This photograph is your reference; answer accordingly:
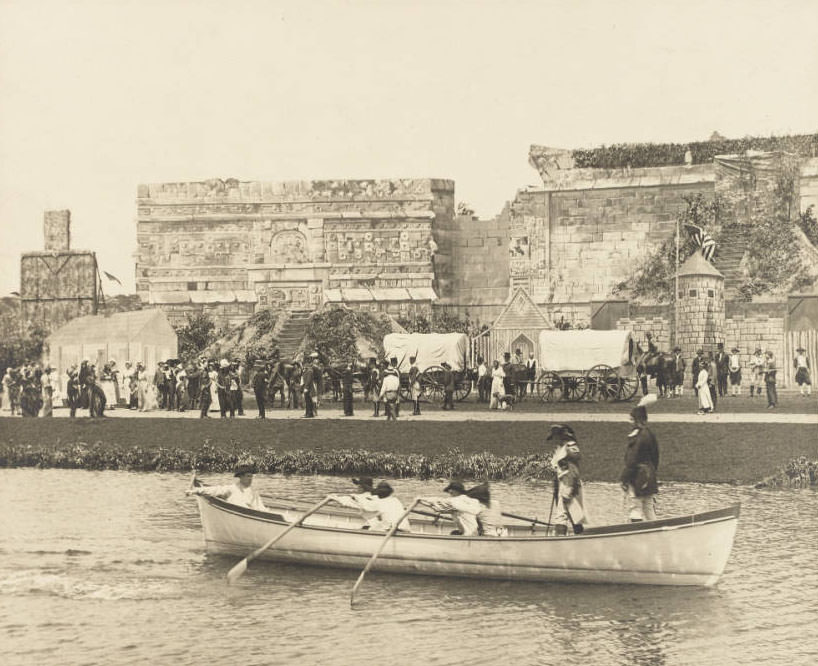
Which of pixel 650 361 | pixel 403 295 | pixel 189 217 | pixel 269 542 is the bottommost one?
pixel 269 542

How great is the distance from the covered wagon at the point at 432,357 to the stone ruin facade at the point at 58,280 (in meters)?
16.8

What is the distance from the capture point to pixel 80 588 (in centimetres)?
1320

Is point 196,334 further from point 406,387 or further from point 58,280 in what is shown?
point 406,387

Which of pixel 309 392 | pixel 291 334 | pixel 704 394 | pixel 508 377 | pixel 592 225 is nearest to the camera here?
pixel 704 394

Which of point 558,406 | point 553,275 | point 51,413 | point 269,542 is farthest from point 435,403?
point 269,542

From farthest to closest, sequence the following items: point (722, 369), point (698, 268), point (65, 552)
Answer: point (698, 268) < point (722, 369) < point (65, 552)

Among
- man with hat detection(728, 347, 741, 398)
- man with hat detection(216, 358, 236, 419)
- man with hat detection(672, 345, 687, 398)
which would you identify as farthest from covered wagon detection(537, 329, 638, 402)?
man with hat detection(216, 358, 236, 419)

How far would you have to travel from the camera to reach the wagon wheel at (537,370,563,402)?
1103 inches

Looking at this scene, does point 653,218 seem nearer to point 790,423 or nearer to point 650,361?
point 650,361

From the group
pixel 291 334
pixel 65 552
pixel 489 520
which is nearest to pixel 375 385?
pixel 291 334

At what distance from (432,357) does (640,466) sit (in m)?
16.5

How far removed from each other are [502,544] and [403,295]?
2870 centimetres

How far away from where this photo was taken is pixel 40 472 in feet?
68.6

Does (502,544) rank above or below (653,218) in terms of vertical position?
below
